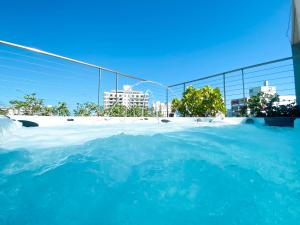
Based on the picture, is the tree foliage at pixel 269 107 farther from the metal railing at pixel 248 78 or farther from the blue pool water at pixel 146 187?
the blue pool water at pixel 146 187

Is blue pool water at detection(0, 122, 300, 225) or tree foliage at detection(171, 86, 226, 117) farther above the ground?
tree foliage at detection(171, 86, 226, 117)

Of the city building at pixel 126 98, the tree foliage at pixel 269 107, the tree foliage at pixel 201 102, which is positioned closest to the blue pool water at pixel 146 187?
the tree foliage at pixel 269 107

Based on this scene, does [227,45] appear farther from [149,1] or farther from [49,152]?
[49,152]

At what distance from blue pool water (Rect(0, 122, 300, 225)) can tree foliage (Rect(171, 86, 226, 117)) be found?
532cm

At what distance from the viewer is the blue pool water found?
0.81m

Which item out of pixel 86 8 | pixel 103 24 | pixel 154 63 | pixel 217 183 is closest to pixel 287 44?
pixel 217 183

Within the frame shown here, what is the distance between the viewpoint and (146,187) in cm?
102

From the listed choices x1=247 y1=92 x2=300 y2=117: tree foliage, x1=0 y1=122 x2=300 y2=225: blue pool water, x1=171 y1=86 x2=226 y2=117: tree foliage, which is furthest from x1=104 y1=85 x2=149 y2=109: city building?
x1=0 y1=122 x2=300 y2=225: blue pool water

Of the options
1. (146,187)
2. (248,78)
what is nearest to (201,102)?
(248,78)

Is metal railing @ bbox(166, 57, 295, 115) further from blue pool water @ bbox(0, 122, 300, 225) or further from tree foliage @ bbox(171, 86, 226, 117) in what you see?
blue pool water @ bbox(0, 122, 300, 225)

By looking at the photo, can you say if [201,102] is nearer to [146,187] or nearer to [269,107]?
[269,107]

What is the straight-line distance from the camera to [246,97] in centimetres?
516

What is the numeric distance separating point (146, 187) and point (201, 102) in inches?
247

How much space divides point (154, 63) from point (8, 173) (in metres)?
10.7
